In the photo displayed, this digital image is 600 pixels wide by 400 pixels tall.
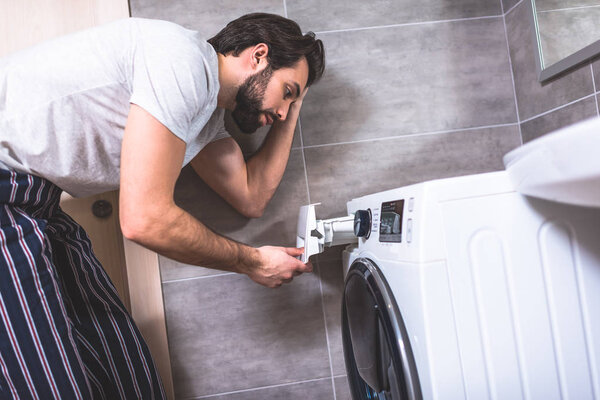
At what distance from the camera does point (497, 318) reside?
81 cm

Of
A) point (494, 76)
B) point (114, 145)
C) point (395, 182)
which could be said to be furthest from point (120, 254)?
point (494, 76)

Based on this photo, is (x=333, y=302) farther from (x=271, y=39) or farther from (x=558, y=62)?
(x=558, y=62)

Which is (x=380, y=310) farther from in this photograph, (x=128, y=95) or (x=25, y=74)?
(x=25, y=74)

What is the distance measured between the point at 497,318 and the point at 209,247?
63 cm

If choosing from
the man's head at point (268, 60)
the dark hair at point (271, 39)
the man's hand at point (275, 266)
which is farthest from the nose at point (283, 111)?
the man's hand at point (275, 266)

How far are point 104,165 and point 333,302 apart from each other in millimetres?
846

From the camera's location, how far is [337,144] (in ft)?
5.04

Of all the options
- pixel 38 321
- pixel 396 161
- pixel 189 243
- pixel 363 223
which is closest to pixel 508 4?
pixel 396 161

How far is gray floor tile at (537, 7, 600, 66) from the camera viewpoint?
1196 mm

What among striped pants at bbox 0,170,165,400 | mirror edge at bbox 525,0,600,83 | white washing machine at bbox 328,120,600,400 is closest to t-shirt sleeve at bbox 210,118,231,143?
striped pants at bbox 0,170,165,400

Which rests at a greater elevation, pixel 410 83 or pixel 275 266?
pixel 410 83

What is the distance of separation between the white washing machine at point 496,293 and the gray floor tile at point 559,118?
0.54 metres

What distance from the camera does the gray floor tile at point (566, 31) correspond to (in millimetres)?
1196

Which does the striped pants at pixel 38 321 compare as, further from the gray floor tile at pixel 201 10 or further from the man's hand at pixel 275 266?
the gray floor tile at pixel 201 10
